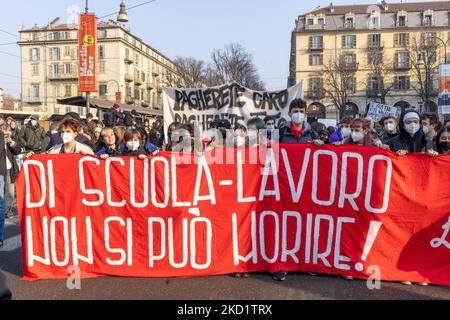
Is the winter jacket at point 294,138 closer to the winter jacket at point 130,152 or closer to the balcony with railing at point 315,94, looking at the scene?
the winter jacket at point 130,152

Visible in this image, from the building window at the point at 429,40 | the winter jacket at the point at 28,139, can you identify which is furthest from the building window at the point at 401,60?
the winter jacket at the point at 28,139

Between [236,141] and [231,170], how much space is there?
780mm

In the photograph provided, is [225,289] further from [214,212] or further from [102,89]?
[102,89]

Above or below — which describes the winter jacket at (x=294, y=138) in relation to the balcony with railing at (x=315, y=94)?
below

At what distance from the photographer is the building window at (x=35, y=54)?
82.7m

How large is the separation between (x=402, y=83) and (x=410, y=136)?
7451 centimetres

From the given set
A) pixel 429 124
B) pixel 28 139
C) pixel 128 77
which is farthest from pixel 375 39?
pixel 429 124

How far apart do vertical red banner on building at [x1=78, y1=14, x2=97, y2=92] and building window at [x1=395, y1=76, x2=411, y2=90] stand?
63.4m

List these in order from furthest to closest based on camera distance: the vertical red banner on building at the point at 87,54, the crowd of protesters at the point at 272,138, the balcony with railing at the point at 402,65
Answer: the balcony with railing at the point at 402,65 < the vertical red banner on building at the point at 87,54 < the crowd of protesters at the point at 272,138

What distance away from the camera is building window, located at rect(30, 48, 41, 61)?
8272 cm

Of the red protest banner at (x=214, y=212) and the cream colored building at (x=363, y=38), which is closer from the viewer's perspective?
the red protest banner at (x=214, y=212)

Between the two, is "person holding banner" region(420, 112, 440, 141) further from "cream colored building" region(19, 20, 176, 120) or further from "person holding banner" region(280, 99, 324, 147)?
"cream colored building" region(19, 20, 176, 120)

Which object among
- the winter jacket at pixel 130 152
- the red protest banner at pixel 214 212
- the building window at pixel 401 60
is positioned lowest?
the red protest banner at pixel 214 212

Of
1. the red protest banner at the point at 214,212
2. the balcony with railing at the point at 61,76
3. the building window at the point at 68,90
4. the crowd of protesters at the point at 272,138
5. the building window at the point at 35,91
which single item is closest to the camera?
the red protest banner at the point at 214,212
